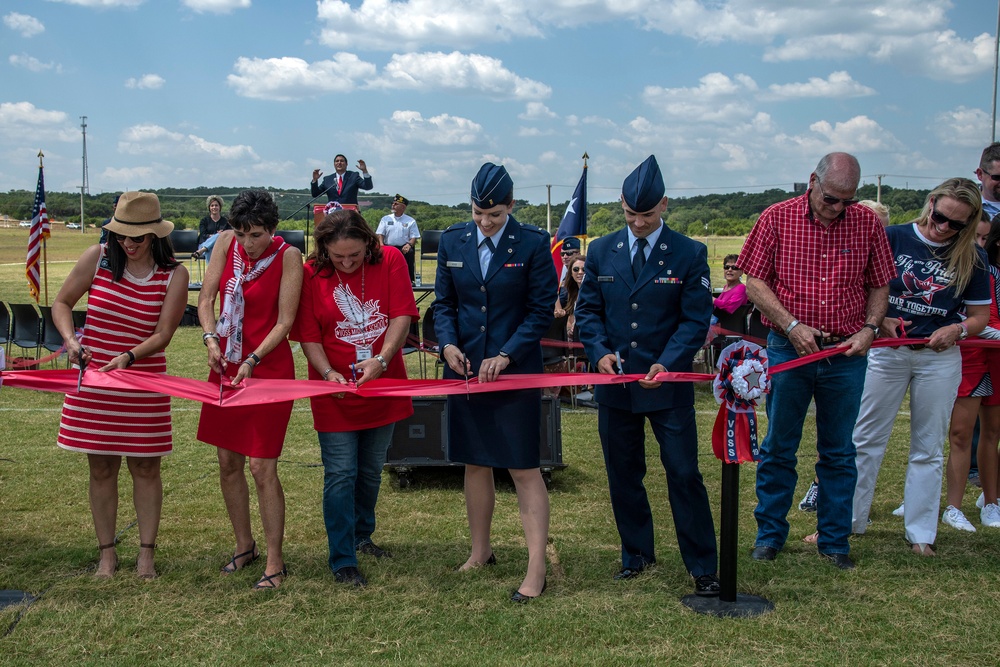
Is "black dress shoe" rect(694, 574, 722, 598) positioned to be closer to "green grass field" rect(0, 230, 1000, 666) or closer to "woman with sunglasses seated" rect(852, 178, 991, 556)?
"green grass field" rect(0, 230, 1000, 666)

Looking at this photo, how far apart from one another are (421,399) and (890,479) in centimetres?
352

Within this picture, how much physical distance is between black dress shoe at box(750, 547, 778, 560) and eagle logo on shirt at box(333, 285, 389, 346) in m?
2.33

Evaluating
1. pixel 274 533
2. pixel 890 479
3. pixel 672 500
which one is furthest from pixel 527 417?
pixel 890 479

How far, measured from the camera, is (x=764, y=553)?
479 centimetres

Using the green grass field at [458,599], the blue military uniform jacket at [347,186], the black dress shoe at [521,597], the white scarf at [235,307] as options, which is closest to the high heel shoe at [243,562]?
the green grass field at [458,599]

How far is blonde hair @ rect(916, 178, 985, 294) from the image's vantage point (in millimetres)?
4727

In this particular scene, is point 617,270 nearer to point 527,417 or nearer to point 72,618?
point 527,417

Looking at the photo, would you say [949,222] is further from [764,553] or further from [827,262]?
[764,553]

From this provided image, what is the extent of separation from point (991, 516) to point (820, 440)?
5.14 ft

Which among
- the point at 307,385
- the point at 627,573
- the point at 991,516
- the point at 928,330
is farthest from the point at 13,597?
the point at 991,516

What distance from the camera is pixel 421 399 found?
20.9ft

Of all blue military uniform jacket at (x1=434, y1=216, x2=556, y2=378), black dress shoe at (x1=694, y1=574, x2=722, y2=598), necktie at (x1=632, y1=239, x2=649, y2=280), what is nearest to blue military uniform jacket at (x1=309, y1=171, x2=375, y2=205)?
blue military uniform jacket at (x1=434, y1=216, x2=556, y2=378)

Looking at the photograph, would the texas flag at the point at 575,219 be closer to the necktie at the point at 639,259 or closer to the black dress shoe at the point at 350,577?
the necktie at the point at 639,259

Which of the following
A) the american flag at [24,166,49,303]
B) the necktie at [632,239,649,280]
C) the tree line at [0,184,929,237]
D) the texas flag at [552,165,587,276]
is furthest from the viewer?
the tree line at [0,184,929,237]
